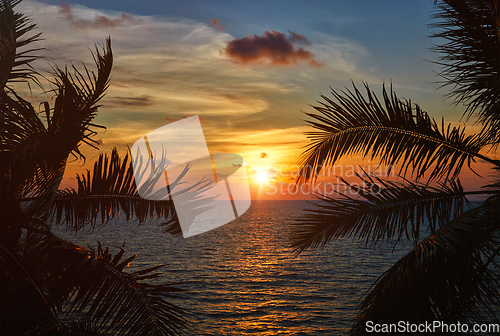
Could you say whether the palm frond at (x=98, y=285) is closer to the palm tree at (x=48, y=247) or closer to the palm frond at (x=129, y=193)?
the palm tree at (x=48, y=247)

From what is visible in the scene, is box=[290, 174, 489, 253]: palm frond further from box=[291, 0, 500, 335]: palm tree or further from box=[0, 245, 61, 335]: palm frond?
box=[0, 245, 61, 335]: palm frond

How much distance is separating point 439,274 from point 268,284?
99.2ft

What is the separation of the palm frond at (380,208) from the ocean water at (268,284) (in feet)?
20.2

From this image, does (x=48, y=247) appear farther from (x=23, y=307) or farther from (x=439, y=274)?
(x=439, y=274)

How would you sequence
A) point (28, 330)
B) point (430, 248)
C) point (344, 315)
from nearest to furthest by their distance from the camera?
point (28, 330)
point (430, 248)
point (344, 315)

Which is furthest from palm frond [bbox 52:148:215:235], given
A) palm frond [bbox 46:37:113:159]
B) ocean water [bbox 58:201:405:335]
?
ocean water [bbox 58:201:405:335]

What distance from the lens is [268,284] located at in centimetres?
3281

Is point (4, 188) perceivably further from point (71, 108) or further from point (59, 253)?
point (71, 108)

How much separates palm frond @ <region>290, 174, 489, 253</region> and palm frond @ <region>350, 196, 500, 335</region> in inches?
18.1

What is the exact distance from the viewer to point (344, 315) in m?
23.5

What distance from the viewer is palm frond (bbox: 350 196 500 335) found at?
4117 millimetres

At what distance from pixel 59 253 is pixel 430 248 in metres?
4.33

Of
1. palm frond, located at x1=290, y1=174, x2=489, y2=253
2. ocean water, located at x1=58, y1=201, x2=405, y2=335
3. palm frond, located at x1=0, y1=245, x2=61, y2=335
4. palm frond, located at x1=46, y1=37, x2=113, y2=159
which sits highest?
palm frond, located at x1=46, y1=37, x2=113, y2=159

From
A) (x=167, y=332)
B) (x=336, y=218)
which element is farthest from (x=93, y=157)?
(x=336, y=218)
